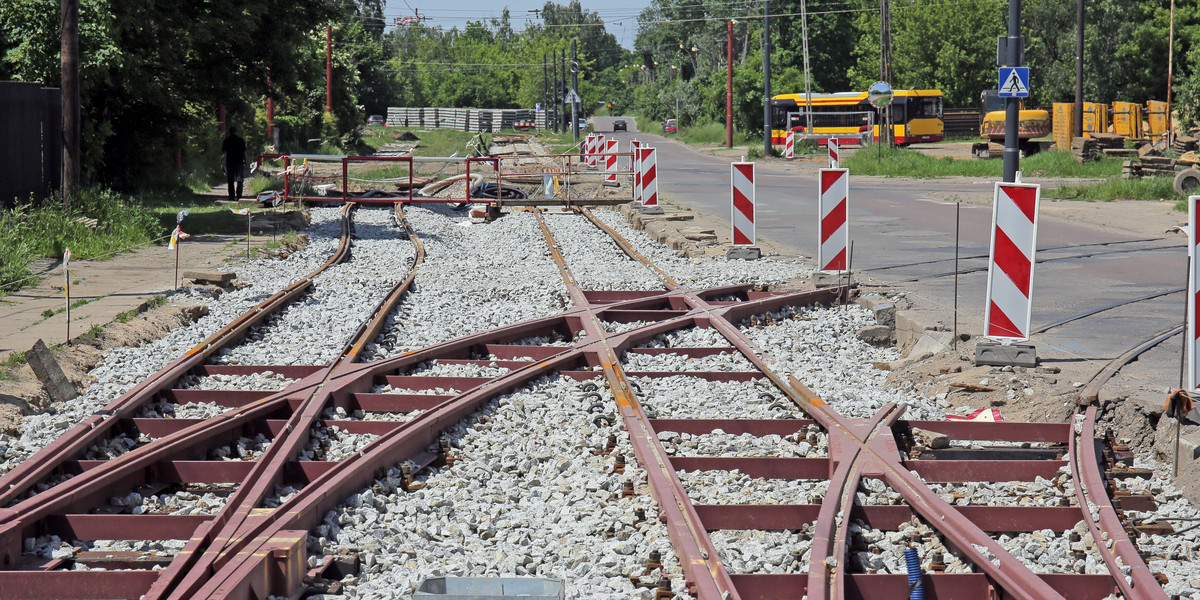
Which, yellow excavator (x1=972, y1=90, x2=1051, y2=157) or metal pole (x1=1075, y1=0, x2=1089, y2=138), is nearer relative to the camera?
metal pole (x1=1075, y1=0, x2=1089, y2=138)

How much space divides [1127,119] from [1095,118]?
1.31m

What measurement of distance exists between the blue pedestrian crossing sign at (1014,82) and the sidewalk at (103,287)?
33.3ft

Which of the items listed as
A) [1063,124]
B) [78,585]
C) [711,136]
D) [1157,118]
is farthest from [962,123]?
[78,585]

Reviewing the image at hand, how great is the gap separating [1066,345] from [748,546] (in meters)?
5.79

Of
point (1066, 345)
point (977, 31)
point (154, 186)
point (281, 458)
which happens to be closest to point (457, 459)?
point (281, 458)

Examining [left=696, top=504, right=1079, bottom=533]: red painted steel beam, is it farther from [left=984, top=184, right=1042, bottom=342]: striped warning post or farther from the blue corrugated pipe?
[left=984, top=184, right=1042, bottom=342]: striped warning post

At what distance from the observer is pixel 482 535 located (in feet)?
17.1

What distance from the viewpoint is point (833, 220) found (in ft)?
41.8

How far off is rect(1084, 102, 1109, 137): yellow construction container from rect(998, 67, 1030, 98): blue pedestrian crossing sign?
35919 mm

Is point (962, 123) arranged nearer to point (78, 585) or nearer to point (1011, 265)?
point (1011, 265)

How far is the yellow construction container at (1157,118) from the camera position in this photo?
49.6 m

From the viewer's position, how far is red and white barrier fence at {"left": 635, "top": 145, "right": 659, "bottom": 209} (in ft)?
78.9

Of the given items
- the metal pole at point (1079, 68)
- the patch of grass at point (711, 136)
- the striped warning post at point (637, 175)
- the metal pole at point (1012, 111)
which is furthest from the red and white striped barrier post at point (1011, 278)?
the patch of grass at point (711, 136)

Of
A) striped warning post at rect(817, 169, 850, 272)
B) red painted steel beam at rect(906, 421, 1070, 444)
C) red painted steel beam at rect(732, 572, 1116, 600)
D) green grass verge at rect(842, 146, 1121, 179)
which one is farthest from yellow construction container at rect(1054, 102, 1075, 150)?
red painted steel beam at rect(732, 572, 1116, 600)
